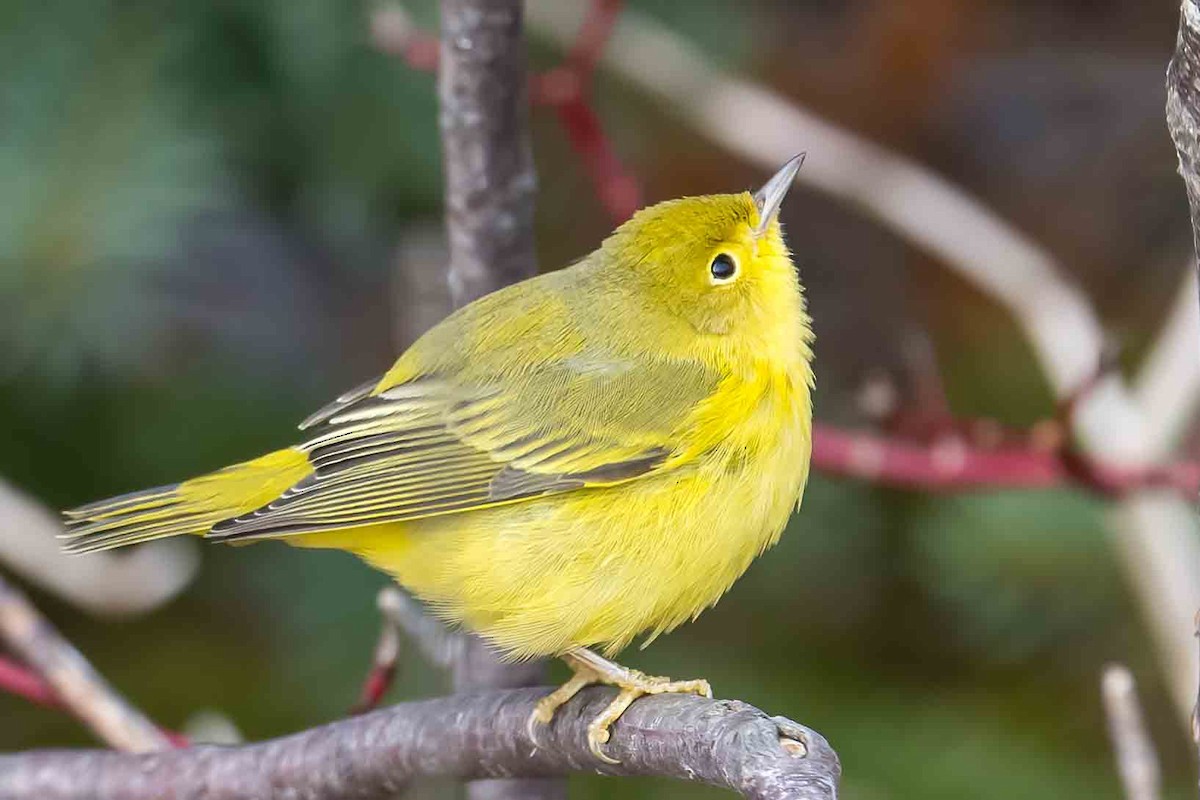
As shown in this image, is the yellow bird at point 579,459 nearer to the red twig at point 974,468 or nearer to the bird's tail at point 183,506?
the bird's tail at point 183,506

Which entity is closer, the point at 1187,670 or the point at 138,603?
the point at 138,603

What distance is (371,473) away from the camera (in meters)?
2.20

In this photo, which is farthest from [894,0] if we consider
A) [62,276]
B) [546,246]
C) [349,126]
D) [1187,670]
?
[62,276]

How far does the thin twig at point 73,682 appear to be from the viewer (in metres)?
2.11

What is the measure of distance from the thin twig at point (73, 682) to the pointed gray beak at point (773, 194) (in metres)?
1.09

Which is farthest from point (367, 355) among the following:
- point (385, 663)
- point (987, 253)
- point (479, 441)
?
point (385, 663)

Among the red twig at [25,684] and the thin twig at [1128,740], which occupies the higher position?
the thin twig at [1128,740]

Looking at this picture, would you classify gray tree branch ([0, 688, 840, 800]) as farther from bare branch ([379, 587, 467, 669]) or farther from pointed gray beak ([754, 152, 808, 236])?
pointed gray beak ([754, 152, 808, 236])

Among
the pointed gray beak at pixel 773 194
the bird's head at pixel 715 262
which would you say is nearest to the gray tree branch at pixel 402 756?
the bird's head at pixel 715 262

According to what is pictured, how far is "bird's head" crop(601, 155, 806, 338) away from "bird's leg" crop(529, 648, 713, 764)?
520 mm

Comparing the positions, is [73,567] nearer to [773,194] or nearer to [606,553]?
[606,553]

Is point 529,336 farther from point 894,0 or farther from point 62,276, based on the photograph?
point 894,0

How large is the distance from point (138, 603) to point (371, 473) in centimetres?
57

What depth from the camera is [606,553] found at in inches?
79.8
